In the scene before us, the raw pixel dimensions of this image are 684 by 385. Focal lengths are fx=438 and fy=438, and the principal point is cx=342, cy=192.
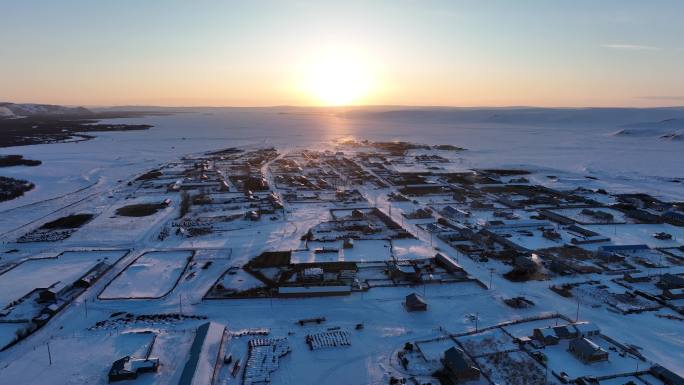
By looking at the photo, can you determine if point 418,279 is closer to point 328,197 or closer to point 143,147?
point 328,197

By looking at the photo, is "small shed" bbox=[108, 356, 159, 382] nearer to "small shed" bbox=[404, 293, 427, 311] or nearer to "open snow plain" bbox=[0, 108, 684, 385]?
"open snow plain" bbox=[0, 108, 684, 385]

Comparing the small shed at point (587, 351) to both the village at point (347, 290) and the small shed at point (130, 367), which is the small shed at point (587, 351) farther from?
the small shed at point (130, 367)

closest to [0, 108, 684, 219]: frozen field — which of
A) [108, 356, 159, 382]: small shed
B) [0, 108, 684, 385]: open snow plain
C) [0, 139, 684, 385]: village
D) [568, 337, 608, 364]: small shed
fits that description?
[0, 108, 684, 385]: open snow plain

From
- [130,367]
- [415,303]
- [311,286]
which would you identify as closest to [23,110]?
[311,286]

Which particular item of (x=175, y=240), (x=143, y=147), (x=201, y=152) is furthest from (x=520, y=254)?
(x=143, y=147)

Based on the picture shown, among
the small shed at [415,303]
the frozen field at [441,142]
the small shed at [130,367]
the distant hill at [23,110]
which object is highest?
the distant hill at [23,110]

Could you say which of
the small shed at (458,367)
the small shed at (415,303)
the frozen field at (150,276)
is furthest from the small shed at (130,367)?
the small shed at (415,303)
